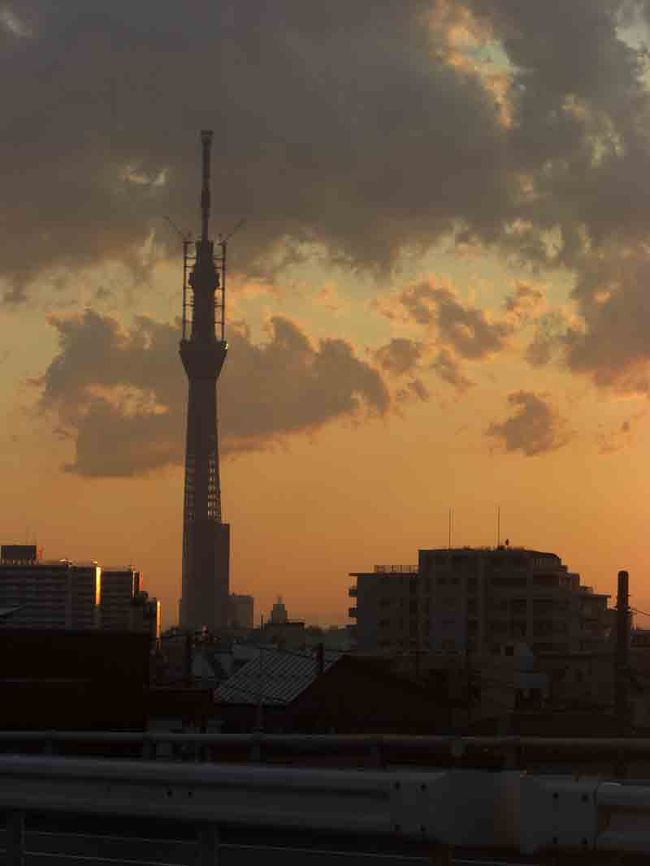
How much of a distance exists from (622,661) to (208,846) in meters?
47.3

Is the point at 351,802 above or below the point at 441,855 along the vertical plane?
above

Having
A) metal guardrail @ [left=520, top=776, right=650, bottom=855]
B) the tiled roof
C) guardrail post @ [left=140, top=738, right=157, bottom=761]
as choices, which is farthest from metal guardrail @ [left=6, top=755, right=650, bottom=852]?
the tiled roof

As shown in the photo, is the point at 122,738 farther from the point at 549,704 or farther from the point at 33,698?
the point at 549,704

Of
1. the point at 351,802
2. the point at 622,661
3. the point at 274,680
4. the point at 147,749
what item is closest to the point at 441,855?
the point at 351,802

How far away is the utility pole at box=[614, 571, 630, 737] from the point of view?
51950 millimetres

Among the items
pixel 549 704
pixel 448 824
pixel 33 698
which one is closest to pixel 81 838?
pixel 448 824

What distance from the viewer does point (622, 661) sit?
53.7m

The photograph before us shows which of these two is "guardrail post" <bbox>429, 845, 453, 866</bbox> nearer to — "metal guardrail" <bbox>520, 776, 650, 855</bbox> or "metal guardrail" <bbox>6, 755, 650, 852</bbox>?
"metal guardrail" <bbox>6, 755, 650, 852</bbox>

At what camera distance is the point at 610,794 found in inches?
252

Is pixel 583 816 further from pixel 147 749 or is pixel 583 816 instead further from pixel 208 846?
pixel 147 749

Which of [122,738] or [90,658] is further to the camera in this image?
[90,658]

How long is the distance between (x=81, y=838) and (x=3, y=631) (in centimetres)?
3704

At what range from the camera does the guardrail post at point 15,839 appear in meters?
8.41

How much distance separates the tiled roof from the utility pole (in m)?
17.1
